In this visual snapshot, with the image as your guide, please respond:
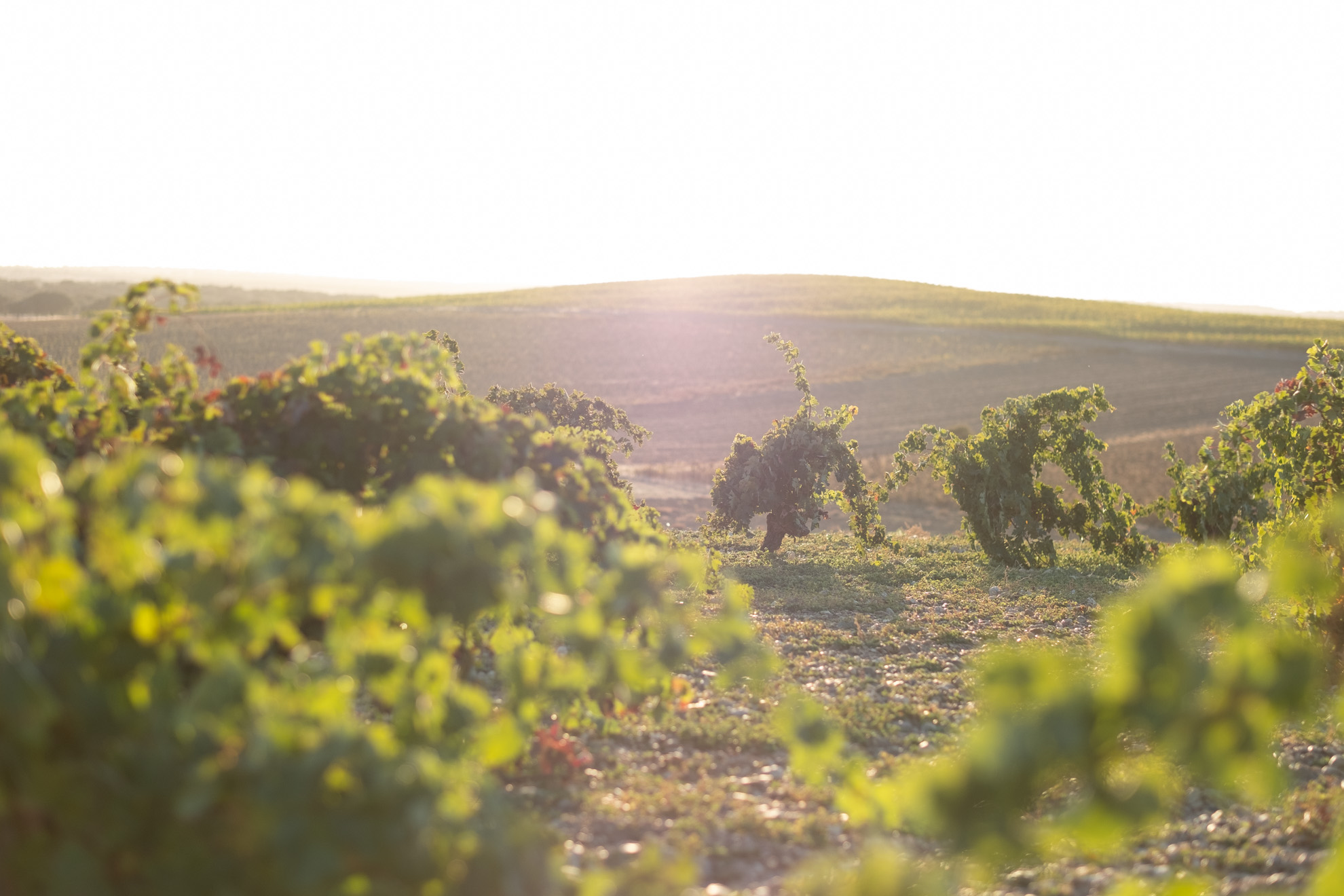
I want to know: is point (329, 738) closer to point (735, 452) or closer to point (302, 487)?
point (302, 487)

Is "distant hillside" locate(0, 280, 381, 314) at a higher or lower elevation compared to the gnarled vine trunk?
higher

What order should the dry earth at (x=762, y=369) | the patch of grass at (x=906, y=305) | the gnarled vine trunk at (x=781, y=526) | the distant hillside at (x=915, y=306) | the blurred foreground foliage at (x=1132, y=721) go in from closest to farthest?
1. the blurred foreground foliage at (x=1132, y=721)
2. the gnarled vine trunk at (x=781, y=526)
3. the dry earth at (x=762, y=369)
4. the distant hillside at (x=915, y=306)
5. the patch of grass at (x=906, y=305)

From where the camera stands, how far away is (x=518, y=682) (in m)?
3.50

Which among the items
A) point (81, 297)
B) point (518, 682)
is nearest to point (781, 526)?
point (518, 682)

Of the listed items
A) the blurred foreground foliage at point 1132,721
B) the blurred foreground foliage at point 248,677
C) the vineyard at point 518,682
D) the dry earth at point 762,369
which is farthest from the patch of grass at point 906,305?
the blurred foreground foliage at point 248,677

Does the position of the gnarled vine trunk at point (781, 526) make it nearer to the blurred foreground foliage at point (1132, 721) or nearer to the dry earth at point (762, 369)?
the dry earth at point (762, 369)

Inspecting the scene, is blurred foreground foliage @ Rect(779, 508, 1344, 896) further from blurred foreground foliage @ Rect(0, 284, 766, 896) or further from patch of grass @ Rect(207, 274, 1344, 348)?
patch of grass @ Rect(207, 274, 1344, 348)

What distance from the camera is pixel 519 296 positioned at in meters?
118

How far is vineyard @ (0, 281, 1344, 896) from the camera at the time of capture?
8.05 ft

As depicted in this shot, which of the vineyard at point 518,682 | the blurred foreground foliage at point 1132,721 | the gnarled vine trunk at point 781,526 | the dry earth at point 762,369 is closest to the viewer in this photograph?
the blurred foreground foliage at point 1132,721

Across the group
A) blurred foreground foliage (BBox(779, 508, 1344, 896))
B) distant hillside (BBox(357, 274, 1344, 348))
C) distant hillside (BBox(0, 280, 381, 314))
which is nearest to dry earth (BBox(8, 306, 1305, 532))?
distant hillside (BBox(357, 274, 1344, 348))

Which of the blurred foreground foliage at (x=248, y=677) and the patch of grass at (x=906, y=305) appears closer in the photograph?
the blurred foreground foliage at (x=248, y=677)

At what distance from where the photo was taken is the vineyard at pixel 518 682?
8.05ft

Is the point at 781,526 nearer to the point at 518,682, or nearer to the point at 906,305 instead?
the point at 518,682
